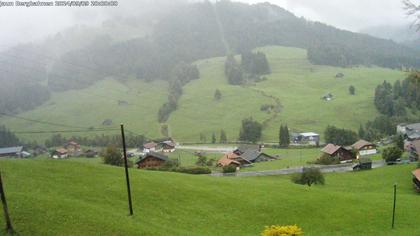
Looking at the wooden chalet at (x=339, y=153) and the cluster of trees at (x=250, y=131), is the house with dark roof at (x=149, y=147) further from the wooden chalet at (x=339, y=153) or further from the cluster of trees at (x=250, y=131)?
the wooden chalet at (x=339, y=153)

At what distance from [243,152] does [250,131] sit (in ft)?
109

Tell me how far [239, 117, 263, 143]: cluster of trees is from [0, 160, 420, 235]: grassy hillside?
4099 inches

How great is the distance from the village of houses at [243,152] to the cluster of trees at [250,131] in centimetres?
638

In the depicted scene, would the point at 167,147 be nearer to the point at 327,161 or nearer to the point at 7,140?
the point at 327,161

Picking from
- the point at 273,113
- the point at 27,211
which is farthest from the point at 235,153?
the point at 27,211

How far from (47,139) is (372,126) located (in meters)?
152

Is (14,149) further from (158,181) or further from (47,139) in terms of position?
(158,181)

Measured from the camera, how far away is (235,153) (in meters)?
130

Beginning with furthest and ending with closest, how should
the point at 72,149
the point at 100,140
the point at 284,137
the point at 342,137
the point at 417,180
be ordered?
the point at 100,140
the point at 72,149
the point at 284,137
the point at 342,137
the point at 417,180

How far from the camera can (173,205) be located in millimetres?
Answer: 44906

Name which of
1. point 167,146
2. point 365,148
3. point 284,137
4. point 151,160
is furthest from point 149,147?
point 365,148

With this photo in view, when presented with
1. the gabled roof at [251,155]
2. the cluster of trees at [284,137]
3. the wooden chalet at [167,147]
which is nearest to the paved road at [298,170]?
the gabled roof at [251,155]

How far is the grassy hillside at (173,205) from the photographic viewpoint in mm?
33219

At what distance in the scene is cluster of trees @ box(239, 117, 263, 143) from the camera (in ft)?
545
